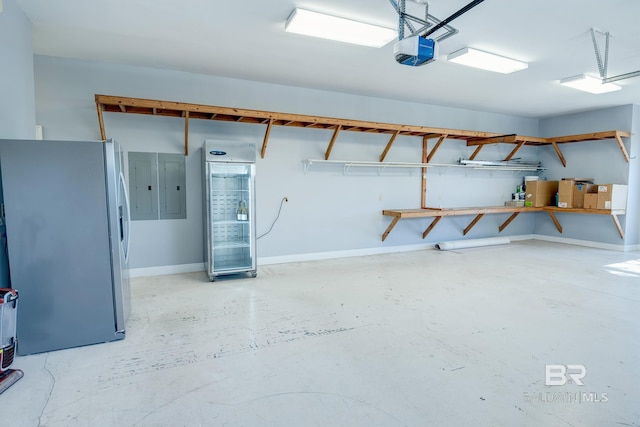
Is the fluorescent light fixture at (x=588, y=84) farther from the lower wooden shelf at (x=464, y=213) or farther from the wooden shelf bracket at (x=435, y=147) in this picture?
the lower wooden shelf at (x=464, y=213)

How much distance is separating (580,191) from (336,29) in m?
6.03

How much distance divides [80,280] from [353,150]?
13.5 ft

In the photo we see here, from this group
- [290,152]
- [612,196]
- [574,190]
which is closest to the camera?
[290,152]

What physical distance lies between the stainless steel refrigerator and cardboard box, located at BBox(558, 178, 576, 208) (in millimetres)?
7375

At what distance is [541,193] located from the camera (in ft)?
22.7

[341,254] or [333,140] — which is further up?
[333,140]

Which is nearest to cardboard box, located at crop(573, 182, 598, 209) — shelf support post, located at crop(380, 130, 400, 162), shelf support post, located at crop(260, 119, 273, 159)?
shelf support post, located at crop(380, 130, 400, 162)

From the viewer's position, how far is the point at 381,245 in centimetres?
598

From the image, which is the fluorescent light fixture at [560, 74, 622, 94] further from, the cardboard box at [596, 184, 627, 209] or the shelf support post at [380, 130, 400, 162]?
the shelf support post at [380, 130, 400, 162]

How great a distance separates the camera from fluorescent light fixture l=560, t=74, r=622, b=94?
446 cm

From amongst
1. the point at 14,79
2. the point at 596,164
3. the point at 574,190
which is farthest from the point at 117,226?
the point at 596,164

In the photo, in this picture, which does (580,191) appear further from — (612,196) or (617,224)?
(617,224)

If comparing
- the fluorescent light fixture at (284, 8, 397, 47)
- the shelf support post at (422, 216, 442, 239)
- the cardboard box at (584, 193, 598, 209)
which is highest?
the fluorescent light fixture at (284, 8, 397, 47)

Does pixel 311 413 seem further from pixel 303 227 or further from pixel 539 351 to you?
pixel 303 227
